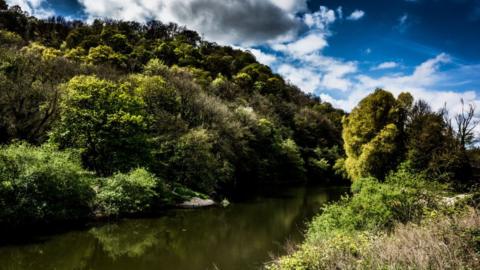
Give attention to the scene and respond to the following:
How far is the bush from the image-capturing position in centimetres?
2488

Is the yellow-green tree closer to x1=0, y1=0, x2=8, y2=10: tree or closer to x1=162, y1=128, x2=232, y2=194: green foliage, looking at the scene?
x1=162, y1=128, x2=232, y2=194: green foliage

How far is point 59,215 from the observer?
21.4 metres

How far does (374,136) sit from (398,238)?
28.2 meters

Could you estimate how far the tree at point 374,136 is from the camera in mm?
34125

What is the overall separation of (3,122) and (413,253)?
2890 cm

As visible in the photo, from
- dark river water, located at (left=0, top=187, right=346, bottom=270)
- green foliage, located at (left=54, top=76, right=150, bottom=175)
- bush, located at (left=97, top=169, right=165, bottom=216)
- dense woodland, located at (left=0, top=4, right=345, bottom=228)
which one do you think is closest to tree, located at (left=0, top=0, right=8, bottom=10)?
dense woodland, located at (left=0, top=4, right=345, bottom=228)

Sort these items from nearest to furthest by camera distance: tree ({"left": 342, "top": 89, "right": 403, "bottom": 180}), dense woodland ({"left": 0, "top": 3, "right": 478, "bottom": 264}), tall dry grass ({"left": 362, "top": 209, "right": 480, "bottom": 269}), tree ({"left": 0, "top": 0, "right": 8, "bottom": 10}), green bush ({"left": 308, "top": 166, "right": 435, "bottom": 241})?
tall dry grass ({"left": 362, "top": 209, "right": 480, "bottom": 269}) → green bush ({"left": 308, "top": 166, "right": 435, "bottom": 241}) → dense woodland ({"left": 0, "top": 3, "right": 478, "bottom": 264}) → tree ({"left": 342, "top": 89, "right": 403, "bottom": 180}) → tree ({"left": 0, "top": 0, "right": 8, "bottom": 10})

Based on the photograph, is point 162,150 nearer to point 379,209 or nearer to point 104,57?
point 379,209

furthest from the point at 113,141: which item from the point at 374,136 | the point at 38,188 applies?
the point at 374,136

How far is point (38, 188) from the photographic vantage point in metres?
20.1

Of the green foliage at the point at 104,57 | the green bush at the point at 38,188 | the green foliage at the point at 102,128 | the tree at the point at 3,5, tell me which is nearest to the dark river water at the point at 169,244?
the green bush at the point at 38,188

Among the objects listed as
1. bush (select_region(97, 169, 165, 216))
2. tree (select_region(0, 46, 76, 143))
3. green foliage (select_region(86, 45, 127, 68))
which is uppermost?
green foliage (select_region(86, 45, 127, 68))

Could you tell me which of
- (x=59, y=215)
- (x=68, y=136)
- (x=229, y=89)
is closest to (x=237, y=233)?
(x=59, y=215)

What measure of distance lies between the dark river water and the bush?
142cm
